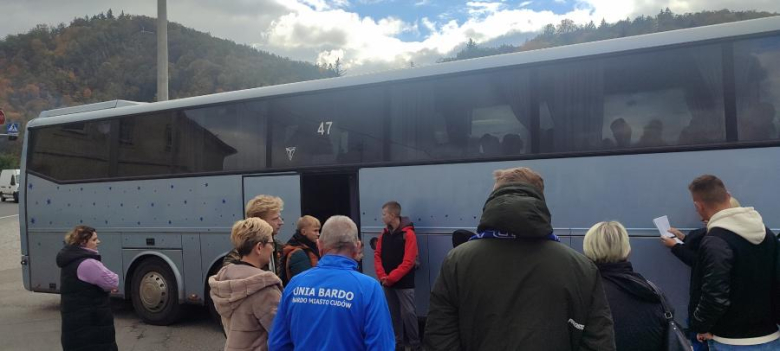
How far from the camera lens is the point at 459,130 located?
6.17m

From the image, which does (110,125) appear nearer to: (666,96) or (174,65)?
(666,96)

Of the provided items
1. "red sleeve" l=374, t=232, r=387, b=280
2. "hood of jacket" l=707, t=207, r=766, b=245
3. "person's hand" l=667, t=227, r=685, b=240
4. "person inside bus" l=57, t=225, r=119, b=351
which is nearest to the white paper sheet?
"person's hand" l=667, t=227, r=685, b=240

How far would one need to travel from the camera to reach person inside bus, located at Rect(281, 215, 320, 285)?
4562 mm

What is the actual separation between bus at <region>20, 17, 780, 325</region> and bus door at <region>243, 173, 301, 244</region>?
A: 27 mm

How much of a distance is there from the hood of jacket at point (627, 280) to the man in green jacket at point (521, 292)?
0.62m

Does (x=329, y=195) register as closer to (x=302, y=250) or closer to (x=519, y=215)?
(x=302, y=250)

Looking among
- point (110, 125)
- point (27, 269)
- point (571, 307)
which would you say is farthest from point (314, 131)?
point (27, 269)

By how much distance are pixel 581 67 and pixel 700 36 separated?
1.09 m

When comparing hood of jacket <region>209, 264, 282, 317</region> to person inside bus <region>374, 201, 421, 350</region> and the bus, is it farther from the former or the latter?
the bus

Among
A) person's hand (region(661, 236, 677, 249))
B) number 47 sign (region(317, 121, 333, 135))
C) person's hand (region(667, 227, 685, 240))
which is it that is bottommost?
person's hand (region(661, 236, 677, 249))

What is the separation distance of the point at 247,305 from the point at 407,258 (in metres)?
3.10

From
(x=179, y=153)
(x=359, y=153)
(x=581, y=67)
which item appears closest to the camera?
(x=581, y=67)

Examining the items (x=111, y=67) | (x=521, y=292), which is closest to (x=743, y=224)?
(x=521, y=292)

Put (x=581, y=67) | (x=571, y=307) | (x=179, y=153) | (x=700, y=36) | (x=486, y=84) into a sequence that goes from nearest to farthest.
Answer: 1. (x=571, y=307)
2. (x=700, y=36)
3. (x=581, y=67)
4. (x=486, y=84)
5. (x=179, y=153)
